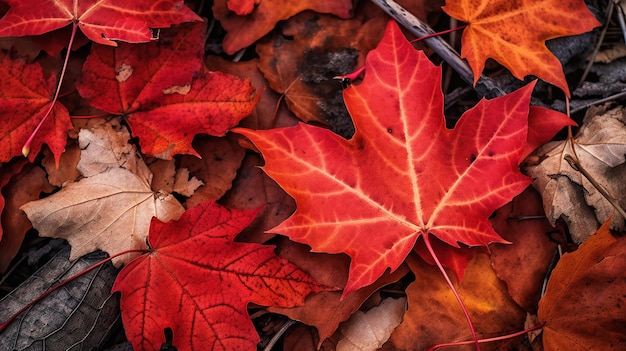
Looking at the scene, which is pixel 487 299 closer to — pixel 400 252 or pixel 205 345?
pixel 400 252

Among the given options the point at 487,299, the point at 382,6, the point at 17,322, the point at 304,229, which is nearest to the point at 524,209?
the point at 487,299

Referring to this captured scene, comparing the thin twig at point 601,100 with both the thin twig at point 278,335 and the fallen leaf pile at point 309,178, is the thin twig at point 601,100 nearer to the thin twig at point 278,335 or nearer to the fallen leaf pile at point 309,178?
the fallen leaf pile at point 309,178

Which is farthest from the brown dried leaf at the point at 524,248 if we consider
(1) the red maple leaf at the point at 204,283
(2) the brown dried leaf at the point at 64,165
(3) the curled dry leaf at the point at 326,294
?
(2) the brown dried leaf at the point at 64,165

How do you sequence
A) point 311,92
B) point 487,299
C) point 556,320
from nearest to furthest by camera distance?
point 556,320 → point 487,299 → point 311,92

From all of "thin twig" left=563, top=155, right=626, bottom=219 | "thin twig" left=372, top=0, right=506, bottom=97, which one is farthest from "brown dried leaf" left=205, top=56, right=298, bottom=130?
"thin twig" left=563, top=155, right=626, bottom=219

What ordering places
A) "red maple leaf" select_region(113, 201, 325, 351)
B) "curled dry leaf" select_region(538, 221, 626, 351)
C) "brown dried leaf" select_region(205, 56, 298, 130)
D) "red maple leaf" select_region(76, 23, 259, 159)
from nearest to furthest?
1. "curled dry leaf" select_region(538, 221, 626, 351)
2. "red maple leaf" select_region(113, 201, 325, 351)
3. "red maple leaf" select_region(76, 23, 259, 159)
4. "brown dried leaf" select_region(205, 56, 298, 130)

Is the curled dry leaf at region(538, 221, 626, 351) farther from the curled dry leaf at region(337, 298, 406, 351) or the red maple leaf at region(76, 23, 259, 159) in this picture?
the red maple leaf at region(76, 23, 259, 159)
